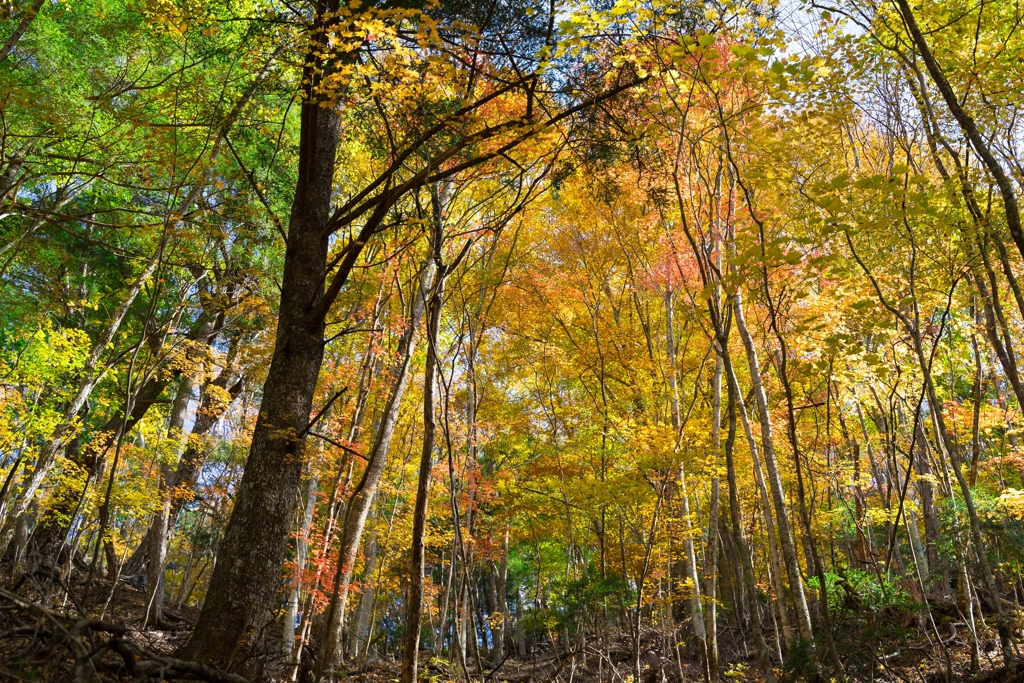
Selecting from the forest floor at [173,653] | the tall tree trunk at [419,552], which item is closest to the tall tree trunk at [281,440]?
the forest floor at [173,653]

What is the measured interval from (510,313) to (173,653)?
9.55 m

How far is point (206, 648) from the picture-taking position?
128 inches

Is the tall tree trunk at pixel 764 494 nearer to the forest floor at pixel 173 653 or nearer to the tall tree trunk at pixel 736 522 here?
the tall tree trunk at pixel 736 522

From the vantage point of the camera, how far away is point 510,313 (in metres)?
12.5

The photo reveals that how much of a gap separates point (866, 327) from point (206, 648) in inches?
193

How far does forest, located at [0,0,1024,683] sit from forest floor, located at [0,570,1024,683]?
4cm

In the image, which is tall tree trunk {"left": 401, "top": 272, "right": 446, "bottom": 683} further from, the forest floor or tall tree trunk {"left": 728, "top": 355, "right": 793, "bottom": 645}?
tall tree trunk {"left": 728, "top": 355, "right": 793, "bottom": 645}

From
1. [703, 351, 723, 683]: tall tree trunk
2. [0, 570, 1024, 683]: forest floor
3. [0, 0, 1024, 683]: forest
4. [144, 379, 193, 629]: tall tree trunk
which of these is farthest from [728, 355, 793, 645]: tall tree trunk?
[144, 379, 193, 629]: tall tree trunk

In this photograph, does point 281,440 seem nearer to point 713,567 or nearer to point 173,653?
point 173,653

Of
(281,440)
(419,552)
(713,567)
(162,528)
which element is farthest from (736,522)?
(162,528)

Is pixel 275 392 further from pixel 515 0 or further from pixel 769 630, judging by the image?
pixel 769 630

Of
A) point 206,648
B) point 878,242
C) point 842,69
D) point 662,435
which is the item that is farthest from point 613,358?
point 206,648

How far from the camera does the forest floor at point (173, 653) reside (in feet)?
4.52

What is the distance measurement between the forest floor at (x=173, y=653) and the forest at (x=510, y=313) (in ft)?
0.14
